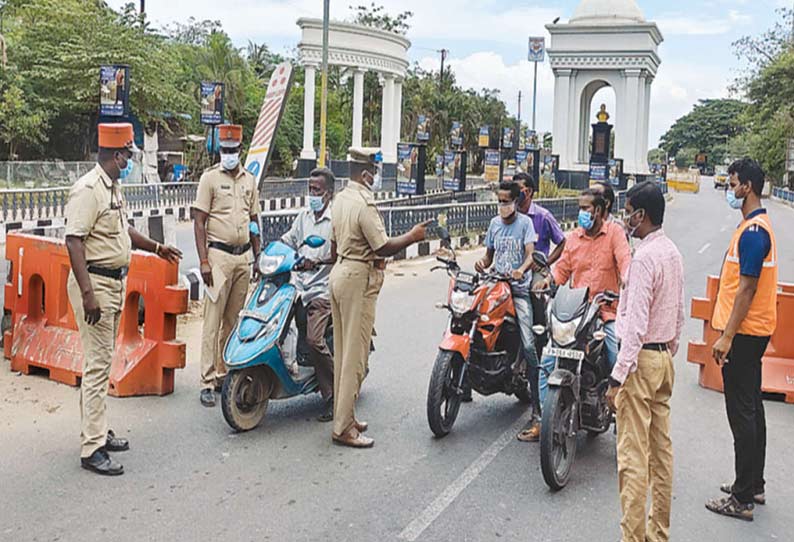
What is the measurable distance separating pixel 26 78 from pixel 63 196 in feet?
48.7

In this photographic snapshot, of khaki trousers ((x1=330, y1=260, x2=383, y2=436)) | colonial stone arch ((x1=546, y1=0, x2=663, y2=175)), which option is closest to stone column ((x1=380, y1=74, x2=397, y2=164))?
colonial stone arch ((x1=546, y1=0, x2=663, y2=175))

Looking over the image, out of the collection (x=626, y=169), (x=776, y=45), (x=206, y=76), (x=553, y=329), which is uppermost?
(x=776, y=45)

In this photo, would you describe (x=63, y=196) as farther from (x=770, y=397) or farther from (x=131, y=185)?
(x=770, y=397)

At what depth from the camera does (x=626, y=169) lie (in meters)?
49.0

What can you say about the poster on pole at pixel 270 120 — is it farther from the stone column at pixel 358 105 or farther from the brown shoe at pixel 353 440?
the stone column at pixel 358 105

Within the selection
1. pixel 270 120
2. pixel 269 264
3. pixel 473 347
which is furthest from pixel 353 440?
pixel 270 120

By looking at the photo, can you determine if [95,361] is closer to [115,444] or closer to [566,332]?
[115,444]

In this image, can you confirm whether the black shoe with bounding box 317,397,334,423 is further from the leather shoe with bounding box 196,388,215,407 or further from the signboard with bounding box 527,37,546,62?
the signboard with bounding box 527,37,546,62

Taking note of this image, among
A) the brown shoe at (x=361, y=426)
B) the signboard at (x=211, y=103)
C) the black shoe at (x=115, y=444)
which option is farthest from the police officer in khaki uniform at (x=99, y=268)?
the signboard at (x=211, y=103)

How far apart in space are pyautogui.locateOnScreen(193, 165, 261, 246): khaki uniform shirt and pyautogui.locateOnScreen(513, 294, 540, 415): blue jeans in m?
2.23

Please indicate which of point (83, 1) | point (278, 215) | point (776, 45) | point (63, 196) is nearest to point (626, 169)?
point (776, 45)

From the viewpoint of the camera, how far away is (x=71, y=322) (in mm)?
7160

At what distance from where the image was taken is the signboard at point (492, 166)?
103ft

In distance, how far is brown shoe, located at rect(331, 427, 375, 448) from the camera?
578 centimetres
